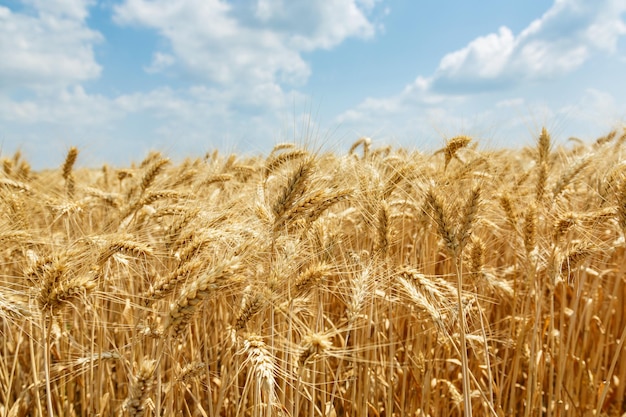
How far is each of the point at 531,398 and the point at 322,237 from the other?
1159 millimetres

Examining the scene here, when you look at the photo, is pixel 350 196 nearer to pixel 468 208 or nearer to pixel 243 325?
pixel 468 208

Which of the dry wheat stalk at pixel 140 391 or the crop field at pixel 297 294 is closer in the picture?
the dry wheat stalk at pixel 140 391

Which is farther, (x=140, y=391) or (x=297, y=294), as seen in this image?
(x=297, y=294)

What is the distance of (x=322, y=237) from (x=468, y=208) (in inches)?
25.9

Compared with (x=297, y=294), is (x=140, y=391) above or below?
below

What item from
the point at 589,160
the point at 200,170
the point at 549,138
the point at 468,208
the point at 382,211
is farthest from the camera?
the point at 200,170

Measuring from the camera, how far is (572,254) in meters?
2.03

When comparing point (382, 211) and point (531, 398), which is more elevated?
point (382, 211)

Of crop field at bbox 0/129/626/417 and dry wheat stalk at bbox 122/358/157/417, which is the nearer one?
dry wheat stalk at bbox 122/358/157/417

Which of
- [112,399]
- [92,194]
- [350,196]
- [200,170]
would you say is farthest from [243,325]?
[200,170]

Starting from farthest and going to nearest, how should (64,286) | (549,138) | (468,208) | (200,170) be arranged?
(200,170) < (549,138) < (468,208) < (64,286)

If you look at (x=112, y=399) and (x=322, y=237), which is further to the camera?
(x=112, y=399)

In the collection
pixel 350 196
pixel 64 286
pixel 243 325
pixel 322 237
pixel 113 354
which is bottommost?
pixel 113 354

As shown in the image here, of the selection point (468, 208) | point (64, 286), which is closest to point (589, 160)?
point (468, 208)
